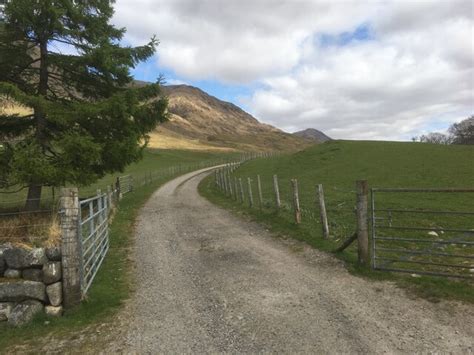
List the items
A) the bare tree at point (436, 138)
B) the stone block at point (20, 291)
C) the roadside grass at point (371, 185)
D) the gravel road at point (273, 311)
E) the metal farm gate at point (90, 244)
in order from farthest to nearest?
the bare tree at point (436, 138) < the roadside grass at point (371, 185) < the metal farm gate at point (90, 244) < the stone block at point (20, 291) < the gravel road at point (273, 311)

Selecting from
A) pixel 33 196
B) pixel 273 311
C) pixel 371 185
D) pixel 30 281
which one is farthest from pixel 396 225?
pixel 371 185

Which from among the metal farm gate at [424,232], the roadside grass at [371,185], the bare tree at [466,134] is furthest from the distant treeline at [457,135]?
the metal farm gate at [424,232]

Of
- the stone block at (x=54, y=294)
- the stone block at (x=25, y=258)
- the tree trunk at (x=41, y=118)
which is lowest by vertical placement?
the stone block at (x=54, y=294)

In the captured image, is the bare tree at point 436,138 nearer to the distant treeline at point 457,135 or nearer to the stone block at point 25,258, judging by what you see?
the distant treeline at point 457,135

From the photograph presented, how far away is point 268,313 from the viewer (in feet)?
20.8

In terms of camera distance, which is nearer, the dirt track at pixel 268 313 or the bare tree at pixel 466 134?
the dirt track at pixel 268 313

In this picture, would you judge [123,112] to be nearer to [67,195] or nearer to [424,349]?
[67,195]

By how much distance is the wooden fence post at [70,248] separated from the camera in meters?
6.63

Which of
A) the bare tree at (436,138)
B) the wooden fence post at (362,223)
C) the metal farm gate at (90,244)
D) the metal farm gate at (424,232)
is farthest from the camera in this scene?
the bare tree at (436,138)

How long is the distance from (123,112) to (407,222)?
12033 mm

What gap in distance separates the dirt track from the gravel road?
0.05 ft

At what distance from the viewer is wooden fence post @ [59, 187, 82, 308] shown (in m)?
6.63

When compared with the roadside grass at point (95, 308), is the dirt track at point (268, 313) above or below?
below

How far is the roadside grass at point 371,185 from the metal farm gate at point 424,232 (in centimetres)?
11
